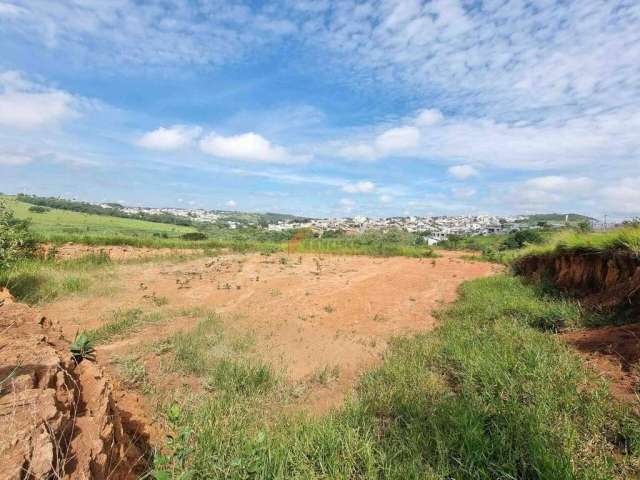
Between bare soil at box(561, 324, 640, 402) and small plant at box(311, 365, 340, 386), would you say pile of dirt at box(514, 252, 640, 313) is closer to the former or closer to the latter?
bare soil at box(561, 324, 640, 402)

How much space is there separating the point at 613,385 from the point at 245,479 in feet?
10.4

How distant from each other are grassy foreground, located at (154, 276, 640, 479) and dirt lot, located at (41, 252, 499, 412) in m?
0.69

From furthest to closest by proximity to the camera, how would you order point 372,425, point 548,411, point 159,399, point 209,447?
point 159,399
point 372,425
point 548,411
point 209,447

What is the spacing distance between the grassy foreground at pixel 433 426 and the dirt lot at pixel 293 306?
2.27 feet

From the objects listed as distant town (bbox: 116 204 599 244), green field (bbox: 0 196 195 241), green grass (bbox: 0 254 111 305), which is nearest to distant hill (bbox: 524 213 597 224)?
distant town (bbox: 116 204 599 244)

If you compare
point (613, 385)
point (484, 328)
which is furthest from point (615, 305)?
point (613, 385)

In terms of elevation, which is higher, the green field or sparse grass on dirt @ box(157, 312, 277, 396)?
the green field

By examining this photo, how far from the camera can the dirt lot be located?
15.8 ft

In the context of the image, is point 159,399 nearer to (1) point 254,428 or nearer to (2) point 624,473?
(1) point 254,428

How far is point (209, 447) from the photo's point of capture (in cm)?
231

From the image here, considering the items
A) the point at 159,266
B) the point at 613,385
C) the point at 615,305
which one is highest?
the point at 615,305

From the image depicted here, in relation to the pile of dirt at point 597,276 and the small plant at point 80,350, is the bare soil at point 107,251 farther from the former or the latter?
the pile of dirt at point 597,276

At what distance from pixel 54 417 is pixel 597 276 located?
309 inches

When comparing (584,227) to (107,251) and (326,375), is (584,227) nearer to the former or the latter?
(326,375)
